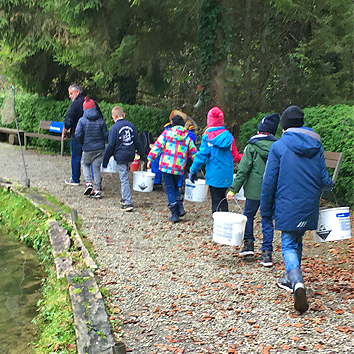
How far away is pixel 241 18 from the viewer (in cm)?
1380

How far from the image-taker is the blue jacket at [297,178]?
4664 mm

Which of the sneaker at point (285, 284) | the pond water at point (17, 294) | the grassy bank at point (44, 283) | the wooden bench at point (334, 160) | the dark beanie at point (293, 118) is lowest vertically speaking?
the pond water at point (17, 294)

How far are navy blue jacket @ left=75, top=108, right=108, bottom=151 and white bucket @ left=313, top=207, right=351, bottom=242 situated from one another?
557 cm

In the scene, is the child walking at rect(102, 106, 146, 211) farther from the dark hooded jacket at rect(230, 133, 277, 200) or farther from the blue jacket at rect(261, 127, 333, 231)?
the blue jacket at rect(261, 127, 333, 231)

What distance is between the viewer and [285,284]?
5238 millimetres

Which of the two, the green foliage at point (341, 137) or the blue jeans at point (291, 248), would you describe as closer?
the blue jeans at point (291, 248)

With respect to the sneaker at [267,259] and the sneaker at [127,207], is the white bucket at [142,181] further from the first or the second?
the sneaker at [267,259]

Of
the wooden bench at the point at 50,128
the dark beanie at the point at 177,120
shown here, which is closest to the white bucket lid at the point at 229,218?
the dark beanie at the point at 177,120

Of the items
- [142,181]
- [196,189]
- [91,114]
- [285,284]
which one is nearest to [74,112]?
[91,114]

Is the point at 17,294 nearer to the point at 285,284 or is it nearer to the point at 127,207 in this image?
the point at 285,284

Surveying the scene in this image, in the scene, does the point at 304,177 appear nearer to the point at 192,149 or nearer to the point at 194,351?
the point at 194,351

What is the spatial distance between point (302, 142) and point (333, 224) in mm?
961

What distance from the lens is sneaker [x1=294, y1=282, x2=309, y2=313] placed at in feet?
14.7

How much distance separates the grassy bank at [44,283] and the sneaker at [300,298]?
77.6 inches
